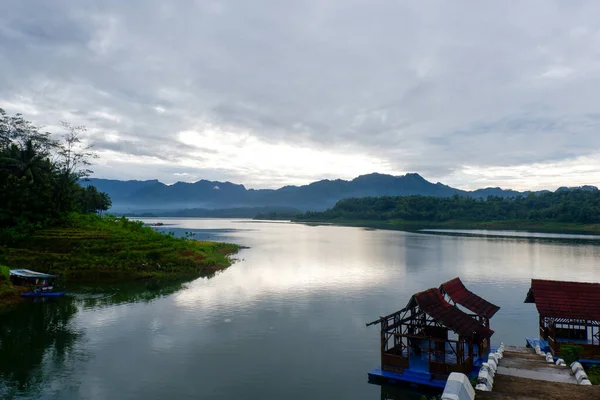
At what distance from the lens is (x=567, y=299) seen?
2438 centimetres

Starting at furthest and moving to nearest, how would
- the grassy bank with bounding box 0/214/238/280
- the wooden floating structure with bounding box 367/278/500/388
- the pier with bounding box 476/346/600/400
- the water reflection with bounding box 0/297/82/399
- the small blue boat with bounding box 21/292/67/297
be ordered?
the grassy bank with bounding box 0/214/238/280, the small blue boat with bounding box 21/292/67/297, the water reflection with bounding box 0/297/82/399, the wooden floating structure with bounding box 367/278/500/388, the pier with bounding box 476/346/600/400

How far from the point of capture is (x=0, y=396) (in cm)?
1917

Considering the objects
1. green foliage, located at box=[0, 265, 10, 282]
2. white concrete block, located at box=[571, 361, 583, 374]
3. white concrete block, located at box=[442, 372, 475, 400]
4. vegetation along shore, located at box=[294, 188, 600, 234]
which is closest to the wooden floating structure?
white concrete block, located at box=[571, 361, 583, 374]

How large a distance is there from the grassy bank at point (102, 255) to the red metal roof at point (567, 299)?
137ft

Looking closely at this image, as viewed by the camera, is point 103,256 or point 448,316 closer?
point 448,316

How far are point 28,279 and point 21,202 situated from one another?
66.6 feet

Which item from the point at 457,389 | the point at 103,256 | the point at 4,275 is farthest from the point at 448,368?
the point at 103,256

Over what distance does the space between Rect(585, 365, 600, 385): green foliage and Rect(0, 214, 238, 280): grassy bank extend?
4446 centimetres

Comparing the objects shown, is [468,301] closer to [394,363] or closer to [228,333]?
[394,363]

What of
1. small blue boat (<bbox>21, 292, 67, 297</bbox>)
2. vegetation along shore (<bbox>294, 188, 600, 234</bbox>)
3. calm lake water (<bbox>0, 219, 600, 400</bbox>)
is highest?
vegetation along shore (<bbox>294, 188, 600, 234</bbox>)

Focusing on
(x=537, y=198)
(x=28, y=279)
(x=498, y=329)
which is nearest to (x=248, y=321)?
(x=498, y=329)

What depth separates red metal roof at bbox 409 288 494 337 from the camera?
21.3 metres

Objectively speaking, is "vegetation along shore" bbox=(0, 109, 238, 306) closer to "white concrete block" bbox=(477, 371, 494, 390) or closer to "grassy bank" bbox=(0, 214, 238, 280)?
"grassy bank" bbox=(0, 214, 238, 280)

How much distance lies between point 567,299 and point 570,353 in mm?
3852
